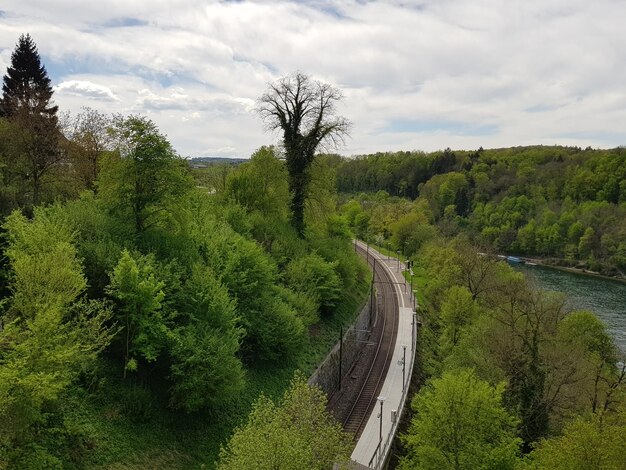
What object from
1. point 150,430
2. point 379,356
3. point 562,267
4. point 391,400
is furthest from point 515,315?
point 562,267

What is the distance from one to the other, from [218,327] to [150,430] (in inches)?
218

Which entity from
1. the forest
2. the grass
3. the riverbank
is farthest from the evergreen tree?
the riverbank

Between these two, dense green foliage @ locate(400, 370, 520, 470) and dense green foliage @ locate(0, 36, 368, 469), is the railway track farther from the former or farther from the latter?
dense green foliage @ locate(400, 370, 520, 470)

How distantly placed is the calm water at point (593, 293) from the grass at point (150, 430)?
131ft

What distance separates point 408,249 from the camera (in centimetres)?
8550

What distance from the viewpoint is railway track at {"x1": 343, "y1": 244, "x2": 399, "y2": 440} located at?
31.2m

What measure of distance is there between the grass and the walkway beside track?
586 cm

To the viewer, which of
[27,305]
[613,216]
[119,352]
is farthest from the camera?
[613,216]

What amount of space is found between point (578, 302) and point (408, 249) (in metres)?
27.3

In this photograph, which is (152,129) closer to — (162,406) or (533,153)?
(162,406)

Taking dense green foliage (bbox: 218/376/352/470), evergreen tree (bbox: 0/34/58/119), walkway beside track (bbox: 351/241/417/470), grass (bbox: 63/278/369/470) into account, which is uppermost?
evergreen tree (bbox: 0/34/58/119)

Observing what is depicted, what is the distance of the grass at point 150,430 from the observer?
19.1 metres

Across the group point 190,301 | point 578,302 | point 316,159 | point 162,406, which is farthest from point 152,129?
point 578,302

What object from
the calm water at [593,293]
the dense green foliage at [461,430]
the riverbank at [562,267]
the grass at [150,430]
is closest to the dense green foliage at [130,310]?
the grass at [150,430]
